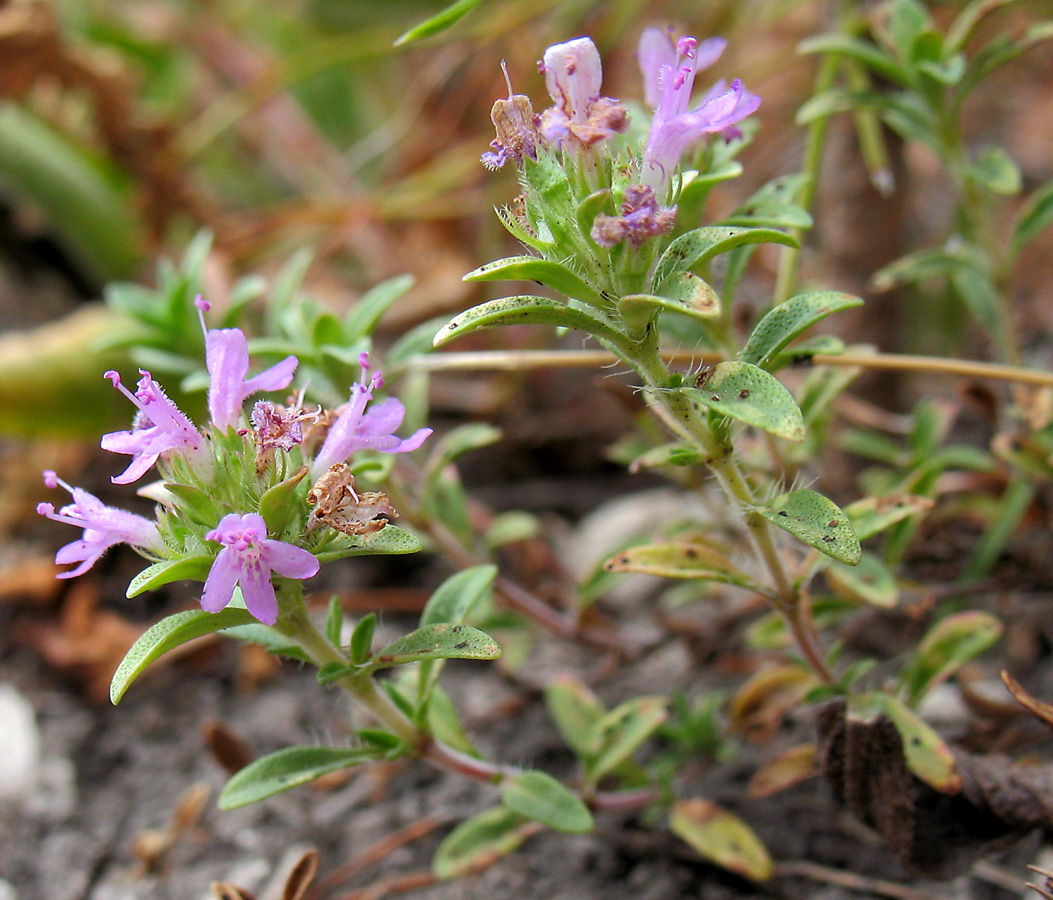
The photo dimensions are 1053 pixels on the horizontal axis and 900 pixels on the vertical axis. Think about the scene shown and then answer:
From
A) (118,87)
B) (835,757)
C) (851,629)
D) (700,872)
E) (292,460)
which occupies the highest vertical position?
(118,87)

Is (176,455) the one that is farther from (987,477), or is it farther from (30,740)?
→ (987,477)

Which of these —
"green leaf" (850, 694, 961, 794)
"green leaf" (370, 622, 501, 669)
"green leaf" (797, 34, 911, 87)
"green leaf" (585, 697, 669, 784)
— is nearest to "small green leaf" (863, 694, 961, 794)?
"green leaf" (850, 694, 961, 794)

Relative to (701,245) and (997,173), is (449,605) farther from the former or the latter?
(997,173)

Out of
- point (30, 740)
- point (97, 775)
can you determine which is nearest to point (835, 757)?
point (97, 775)

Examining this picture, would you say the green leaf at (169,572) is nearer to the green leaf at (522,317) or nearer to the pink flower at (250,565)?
the pink flower at (250,565)

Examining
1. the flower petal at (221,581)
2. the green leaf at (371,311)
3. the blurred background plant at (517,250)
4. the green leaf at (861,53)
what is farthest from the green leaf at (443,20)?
the flower petal at (221,581)

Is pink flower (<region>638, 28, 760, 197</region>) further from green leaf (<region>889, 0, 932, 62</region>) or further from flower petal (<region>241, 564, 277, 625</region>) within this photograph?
green leaf (<region>889, 0, 932, 62</region>)

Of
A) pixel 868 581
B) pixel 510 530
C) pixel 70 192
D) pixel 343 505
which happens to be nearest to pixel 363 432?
pixel 343 505
